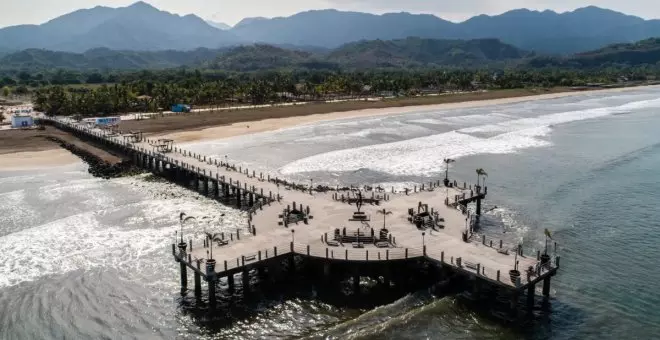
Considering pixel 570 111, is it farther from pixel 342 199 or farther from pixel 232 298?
pixel 232 298

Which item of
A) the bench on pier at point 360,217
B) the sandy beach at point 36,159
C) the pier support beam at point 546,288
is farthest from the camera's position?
the sandy beach at point 36,159

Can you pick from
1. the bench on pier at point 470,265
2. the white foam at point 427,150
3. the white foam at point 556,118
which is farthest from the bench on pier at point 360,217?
the white foam at point 556,118

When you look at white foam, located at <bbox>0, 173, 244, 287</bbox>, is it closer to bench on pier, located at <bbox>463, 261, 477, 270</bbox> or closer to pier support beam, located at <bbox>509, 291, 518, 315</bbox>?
bench on pier, located at <bbox>463, 261, 477, 270</bbox>

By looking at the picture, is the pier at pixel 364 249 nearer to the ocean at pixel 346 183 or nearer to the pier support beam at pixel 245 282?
the pier support beam at pixel 245 282

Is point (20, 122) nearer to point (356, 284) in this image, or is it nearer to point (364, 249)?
point (364, 249)

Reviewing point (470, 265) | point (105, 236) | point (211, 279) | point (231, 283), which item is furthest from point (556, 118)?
point (211, 279)

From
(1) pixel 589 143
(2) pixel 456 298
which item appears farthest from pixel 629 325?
(1) pixel 589 143

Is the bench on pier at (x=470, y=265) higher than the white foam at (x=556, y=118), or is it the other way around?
the white foam at (x=556, y=118)
